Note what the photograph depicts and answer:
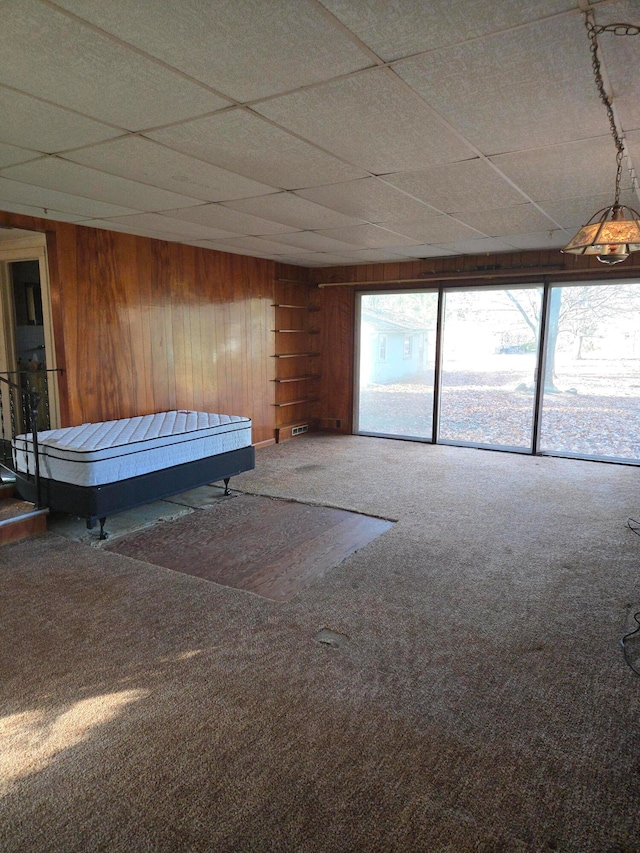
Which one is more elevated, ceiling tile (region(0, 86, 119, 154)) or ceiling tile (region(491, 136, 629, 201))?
ceiling tile (region(491, 136, 629, 201))

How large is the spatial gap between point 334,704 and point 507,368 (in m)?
5.63

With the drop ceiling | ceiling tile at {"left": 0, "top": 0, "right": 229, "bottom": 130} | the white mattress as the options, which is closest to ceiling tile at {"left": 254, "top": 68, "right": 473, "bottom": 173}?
the drop ceiling

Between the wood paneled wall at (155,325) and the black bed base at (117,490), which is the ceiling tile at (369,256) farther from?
the black bed base at (117,490)

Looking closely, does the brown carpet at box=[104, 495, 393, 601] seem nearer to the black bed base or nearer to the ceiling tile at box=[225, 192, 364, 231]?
the black bed base

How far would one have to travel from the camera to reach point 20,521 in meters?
3.94

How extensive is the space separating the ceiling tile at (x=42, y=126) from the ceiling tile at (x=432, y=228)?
8.53 feet

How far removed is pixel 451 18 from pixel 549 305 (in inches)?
213

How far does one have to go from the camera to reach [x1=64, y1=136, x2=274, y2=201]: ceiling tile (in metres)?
2.79

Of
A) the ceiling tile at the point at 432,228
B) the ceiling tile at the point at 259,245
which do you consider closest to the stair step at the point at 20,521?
the ceiling tile at the point at 259,245

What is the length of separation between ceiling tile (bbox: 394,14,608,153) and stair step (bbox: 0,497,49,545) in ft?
12.3

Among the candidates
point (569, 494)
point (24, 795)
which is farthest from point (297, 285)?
point (24, 795)

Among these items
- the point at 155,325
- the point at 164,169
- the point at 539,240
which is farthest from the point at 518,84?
the point at 155,325

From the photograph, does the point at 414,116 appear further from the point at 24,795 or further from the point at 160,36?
the point at 24,795

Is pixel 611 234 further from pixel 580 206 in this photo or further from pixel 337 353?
pixel 337 353
